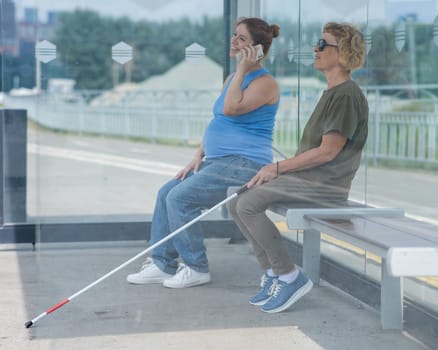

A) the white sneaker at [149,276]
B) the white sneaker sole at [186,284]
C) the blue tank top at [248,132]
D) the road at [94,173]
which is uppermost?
the blue tank top at [248,132]

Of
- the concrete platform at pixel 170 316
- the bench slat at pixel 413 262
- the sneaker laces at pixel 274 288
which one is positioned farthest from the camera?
the sneaker laces at pixel 274 288

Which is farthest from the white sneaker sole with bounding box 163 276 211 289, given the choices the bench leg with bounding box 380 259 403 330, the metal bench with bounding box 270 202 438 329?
the bench leg with bounding box 380 259 403 330

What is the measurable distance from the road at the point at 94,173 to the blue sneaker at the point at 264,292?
1.71 metres

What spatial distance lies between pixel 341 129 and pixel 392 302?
0.77 m

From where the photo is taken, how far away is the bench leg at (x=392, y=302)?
4.14 meters

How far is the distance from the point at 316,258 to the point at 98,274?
1.13 metres

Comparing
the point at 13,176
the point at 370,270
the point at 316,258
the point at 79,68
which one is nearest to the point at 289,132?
the point at 316,258

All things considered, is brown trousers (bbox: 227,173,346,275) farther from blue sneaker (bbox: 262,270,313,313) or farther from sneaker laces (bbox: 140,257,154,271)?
sneaker laces (bbox: 140,257,154,271)

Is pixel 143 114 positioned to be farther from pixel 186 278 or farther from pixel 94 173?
pixel 186 278

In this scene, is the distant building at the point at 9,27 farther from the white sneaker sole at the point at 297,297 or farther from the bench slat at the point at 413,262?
the bench slat at the point at 413,262

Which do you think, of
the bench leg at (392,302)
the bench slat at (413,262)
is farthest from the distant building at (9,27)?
the bench slat at (413,262)

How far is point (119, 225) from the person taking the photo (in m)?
6.01

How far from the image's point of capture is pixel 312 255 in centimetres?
504

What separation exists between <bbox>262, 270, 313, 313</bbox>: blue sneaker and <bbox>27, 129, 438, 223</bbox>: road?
1872 mm
